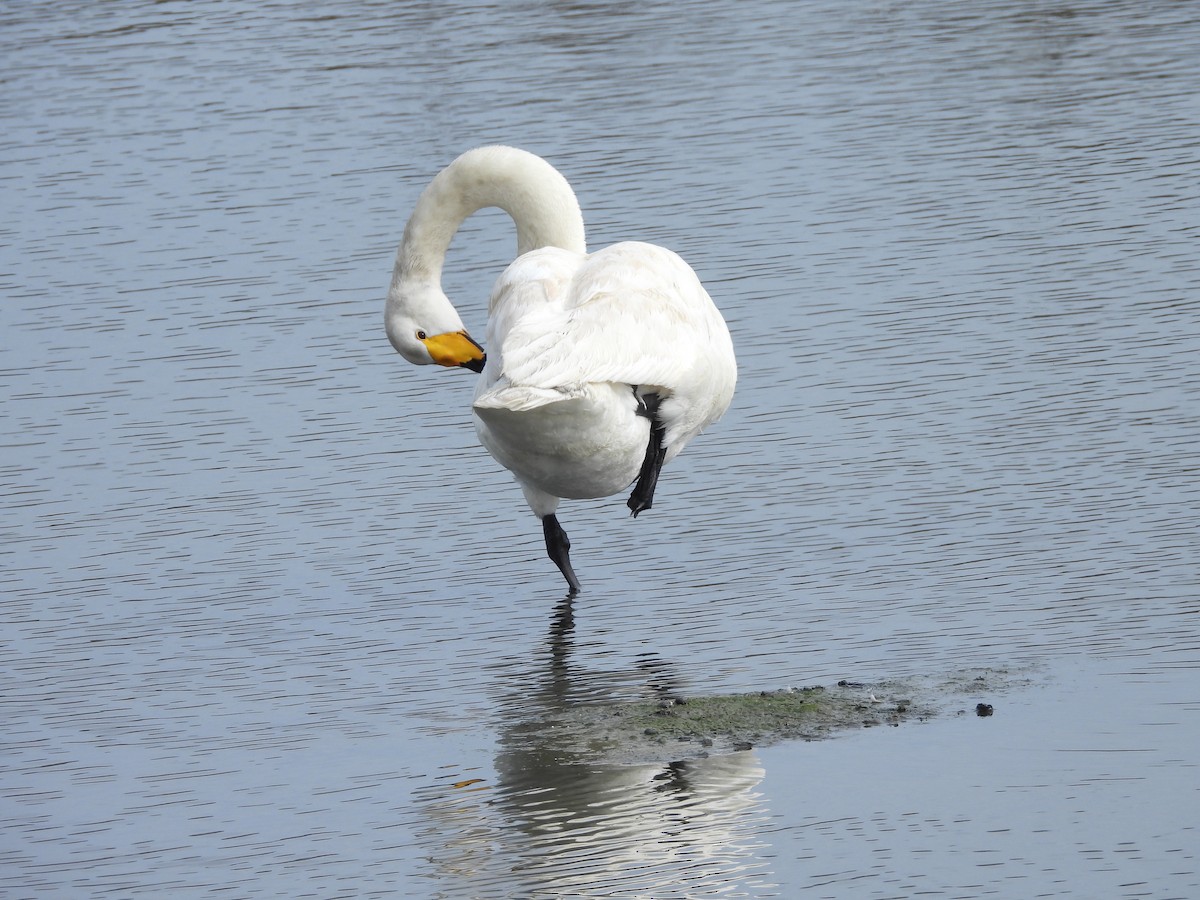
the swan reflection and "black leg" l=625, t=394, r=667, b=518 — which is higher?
"black leg" l=625, t=394, r=667, b=518

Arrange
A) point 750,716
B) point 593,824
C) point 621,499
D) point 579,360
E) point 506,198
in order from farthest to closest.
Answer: point 621,499 < point 506,198 < point 579,360 < point 750,716 < point 593,824

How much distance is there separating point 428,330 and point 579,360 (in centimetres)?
167

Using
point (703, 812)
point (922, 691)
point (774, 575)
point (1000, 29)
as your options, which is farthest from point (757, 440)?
point (1000, 29)

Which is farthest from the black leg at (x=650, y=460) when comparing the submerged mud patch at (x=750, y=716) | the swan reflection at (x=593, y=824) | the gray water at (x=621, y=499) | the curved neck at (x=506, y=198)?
the curved neck at (x=506, y=198)

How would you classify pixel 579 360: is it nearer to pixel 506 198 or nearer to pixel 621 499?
pixel 506 198

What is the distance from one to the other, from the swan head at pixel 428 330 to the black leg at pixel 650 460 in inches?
34.6

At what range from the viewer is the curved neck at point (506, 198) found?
24.7 ft

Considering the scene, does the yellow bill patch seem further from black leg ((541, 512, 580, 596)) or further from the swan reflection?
the swan reflection

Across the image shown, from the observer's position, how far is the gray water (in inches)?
194

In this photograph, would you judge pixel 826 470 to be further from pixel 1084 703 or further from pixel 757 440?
pixel 1084 703

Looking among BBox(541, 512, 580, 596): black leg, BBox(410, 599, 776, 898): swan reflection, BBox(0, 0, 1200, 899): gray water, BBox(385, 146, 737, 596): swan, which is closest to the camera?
BBox(410, 599, 776, 898): swan reflection

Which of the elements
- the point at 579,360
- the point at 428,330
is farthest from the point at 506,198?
the point at 579,360

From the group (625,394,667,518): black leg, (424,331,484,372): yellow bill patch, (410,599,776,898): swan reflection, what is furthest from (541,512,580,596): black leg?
(410,599,776,898): swan reflection

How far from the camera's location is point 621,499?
311 inches
